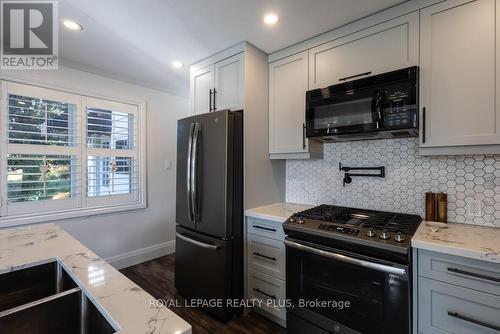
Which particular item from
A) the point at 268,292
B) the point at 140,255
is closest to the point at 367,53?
the point at 268,292

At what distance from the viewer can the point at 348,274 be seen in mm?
1465

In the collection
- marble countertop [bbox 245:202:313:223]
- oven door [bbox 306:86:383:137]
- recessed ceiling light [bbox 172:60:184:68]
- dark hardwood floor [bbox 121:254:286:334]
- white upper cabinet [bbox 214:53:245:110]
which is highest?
recessed ceiling light [bbox 172:60:184:68]

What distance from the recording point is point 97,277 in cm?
89

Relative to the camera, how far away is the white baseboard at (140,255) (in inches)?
116

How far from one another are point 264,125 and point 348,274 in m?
1.41

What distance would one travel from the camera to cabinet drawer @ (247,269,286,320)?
190 cm

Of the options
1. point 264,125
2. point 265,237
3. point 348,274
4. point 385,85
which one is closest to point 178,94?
point 264,125

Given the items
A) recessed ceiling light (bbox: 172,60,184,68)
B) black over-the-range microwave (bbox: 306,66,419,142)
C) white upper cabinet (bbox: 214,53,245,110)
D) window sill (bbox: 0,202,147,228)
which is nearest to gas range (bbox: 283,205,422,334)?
black over-the-range microwave (bbox: 306,66,419,142)

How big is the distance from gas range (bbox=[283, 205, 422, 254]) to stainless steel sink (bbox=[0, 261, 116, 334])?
3.95ft

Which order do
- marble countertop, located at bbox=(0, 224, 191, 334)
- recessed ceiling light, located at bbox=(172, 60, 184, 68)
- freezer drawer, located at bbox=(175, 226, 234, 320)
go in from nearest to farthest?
1. marble countertop, located at bbox=(0, 224, 191, 334)
2. freezer drawer, located at bbox=(175, 226, 234, 320)
3. recessed ceiling light, located at bbox=(172, 60, 184, 68)

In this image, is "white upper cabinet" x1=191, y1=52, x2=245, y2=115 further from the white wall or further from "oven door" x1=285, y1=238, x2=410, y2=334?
"oven door" x1=285, y1=238, x2=410, y2=334

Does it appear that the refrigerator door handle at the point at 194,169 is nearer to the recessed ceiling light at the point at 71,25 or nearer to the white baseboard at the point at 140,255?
the recessed ceiling light at the point at 71,25

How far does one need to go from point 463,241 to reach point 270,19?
1841mm

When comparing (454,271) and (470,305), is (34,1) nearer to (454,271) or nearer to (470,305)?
(454,271)
